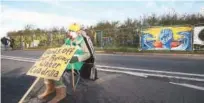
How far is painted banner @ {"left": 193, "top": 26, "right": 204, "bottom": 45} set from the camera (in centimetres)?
2290

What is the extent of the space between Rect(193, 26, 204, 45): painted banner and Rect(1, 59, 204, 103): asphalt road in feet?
46.3

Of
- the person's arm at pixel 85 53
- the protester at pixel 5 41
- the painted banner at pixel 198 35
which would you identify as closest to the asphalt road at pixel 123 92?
the person's arm at pixel 85 53

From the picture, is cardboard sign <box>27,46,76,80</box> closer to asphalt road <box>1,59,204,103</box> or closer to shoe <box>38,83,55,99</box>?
shoe <box>38,83,55,99</box>

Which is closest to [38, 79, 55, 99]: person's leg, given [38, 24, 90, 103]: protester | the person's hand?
[38, 24, 90, 103]: protester

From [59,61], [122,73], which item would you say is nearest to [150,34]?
[122,73]

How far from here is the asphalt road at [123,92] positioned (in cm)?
691

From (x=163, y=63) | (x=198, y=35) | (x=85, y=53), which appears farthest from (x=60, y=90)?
(x=198, y=35)

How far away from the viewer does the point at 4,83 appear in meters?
9.72

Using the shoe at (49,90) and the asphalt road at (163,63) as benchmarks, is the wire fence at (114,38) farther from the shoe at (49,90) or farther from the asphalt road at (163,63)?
the shoe at (49,90)

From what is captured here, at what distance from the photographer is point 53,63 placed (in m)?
7.14

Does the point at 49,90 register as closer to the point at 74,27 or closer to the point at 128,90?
the point at 74,27

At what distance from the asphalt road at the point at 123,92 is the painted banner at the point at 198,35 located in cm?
1412

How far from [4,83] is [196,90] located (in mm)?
5117

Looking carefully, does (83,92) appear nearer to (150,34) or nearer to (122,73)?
(122,73)
